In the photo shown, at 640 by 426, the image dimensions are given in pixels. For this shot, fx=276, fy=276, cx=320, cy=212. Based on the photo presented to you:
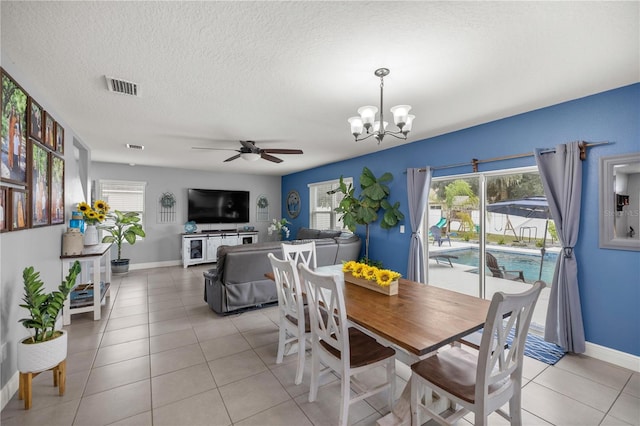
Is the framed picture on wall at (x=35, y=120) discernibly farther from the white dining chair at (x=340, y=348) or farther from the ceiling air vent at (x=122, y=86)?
the white dining chair at (x=340, y=348)

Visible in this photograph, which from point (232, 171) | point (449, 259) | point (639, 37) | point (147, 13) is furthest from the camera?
point (232, 171)

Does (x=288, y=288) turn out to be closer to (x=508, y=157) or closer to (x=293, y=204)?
(x=508, y=157)

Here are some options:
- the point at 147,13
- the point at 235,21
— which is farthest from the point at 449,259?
the point at 147,13

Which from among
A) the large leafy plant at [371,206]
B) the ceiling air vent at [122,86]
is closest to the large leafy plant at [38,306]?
the ceiling air vent at [122,86]

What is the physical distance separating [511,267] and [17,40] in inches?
199

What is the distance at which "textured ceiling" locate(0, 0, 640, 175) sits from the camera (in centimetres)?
156

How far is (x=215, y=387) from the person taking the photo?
7.21 feet

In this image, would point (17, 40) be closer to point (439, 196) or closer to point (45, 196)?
point (45, 196)

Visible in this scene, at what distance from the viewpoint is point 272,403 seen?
6.63 feet

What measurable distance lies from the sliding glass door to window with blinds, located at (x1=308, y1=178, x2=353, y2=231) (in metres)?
2.56

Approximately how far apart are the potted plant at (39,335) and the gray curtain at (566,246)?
14.1 feet

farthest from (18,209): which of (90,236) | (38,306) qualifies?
(90,236)

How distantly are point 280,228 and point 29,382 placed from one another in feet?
19.5

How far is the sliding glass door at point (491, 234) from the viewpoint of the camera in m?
3.22
